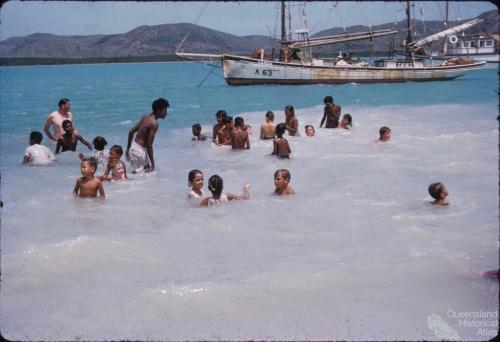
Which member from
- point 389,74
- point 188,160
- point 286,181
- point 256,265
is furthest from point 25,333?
point 389,74

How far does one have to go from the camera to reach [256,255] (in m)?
5.68

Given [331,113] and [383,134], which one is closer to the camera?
[383,134]

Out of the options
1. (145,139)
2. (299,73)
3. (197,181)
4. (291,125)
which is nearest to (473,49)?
(299,73)

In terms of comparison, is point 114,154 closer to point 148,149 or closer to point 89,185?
point 148,149

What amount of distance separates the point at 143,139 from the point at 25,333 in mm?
5695

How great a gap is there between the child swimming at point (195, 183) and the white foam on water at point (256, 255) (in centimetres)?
→ 19

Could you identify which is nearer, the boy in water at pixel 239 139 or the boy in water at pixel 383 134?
the boy in water at pixel 239 139

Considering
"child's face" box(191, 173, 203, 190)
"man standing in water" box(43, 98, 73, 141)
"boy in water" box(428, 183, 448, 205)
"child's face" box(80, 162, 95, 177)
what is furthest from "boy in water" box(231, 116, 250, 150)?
"boy in water" box(428, 183, 448, 205)

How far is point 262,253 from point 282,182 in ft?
7.89

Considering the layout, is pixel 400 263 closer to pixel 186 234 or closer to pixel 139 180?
pixel 186 234

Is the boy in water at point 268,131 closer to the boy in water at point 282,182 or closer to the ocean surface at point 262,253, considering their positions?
the ocean surface at point 262,253

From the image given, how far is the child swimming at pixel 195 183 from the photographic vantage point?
7.74m

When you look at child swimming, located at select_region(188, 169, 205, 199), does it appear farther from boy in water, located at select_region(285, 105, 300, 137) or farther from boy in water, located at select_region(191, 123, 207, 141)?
boy in water, located at select_region(191, 123, 207, 141)

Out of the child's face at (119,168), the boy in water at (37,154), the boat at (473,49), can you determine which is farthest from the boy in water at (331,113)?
the boat at (473,49)
